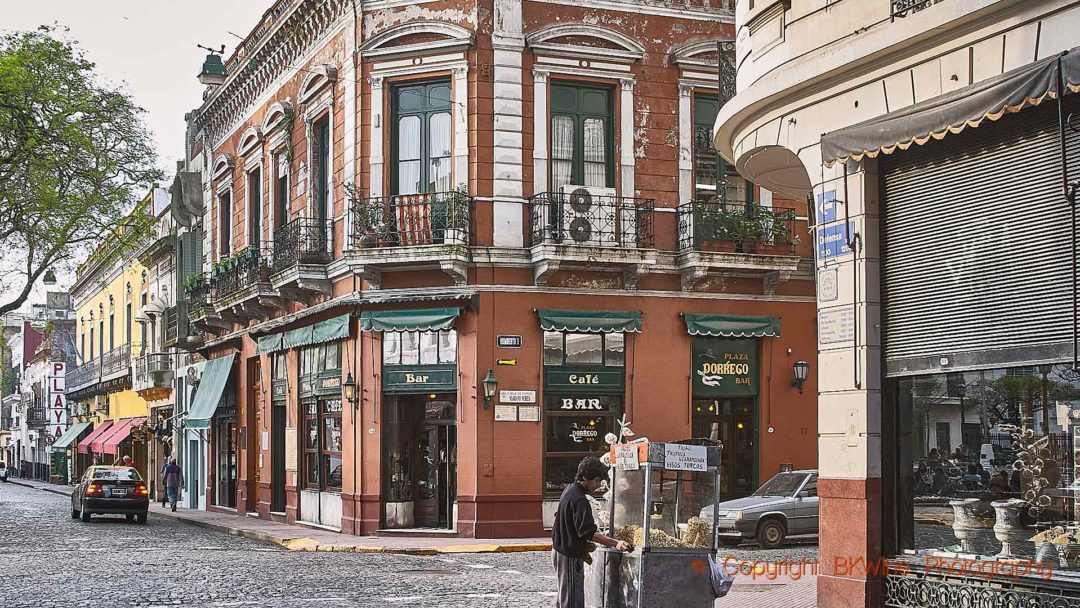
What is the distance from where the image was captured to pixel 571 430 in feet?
79.4

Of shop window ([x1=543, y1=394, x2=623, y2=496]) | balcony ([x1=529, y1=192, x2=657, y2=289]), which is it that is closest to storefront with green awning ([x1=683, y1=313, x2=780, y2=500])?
shop window ([x1=543, y1=394, x2=623, y2=496])

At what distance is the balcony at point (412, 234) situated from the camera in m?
23.3

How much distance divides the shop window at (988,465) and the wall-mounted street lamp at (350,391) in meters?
14.4

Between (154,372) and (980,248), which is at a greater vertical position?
(980,248)

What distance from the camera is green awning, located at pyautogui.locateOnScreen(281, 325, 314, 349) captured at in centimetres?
2723

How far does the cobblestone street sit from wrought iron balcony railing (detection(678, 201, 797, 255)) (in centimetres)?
580

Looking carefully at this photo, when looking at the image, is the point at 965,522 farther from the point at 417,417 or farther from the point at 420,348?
the point at 417,417

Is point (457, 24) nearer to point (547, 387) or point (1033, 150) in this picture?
point (547, 387)

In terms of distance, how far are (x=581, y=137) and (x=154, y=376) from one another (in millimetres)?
23685

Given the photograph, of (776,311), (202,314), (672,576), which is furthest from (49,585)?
(202,314)

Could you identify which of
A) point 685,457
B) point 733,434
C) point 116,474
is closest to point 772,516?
point 733,434

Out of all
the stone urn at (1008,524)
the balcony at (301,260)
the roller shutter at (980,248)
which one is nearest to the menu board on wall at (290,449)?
the balcony at (301,260)

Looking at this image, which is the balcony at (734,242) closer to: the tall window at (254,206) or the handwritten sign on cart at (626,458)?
the tall window at (254,206)

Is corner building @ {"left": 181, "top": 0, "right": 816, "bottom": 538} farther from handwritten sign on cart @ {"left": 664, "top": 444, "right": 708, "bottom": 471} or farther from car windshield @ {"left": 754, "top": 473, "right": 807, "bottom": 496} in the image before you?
handwritten sign on cart @ {"left": 664, "top": 444, "right": 708, "bottom": 471}
